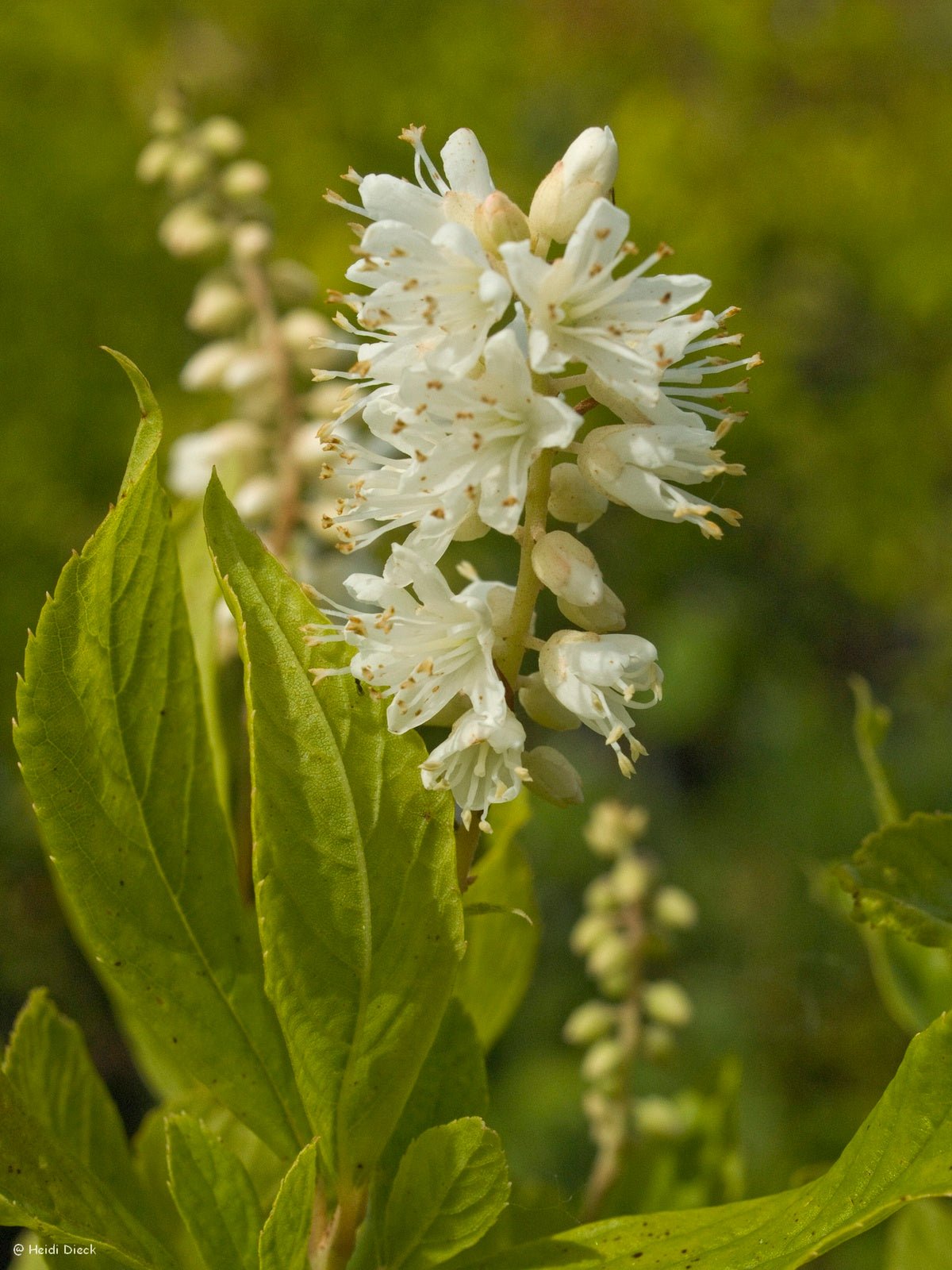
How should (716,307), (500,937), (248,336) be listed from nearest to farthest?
1. (500,937)
2. (248,336)
3. (716,307)

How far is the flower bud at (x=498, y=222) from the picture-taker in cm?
94

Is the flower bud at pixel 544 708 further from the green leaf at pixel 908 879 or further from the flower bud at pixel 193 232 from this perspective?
the flower bud at pixel 193 232

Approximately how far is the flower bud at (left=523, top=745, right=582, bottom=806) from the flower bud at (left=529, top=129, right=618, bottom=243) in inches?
16.4

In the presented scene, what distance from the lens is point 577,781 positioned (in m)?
0.97

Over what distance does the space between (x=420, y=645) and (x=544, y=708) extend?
0.38 feet

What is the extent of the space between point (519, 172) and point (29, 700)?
416 centimetres

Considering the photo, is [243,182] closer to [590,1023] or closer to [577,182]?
[577,182]

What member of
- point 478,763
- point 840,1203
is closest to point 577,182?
point 478,763

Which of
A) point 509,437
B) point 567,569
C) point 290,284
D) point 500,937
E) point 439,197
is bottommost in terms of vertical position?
point 500,937

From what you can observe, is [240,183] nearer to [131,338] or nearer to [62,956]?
[131,338]

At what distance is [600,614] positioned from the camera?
98 cm

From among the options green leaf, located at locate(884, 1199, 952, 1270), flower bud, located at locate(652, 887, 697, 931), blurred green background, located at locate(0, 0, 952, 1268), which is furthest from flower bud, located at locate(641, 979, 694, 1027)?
blurred green background, located at locate(0, 0, 952, 1268)

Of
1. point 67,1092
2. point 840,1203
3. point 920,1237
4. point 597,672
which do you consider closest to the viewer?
point 840,1203

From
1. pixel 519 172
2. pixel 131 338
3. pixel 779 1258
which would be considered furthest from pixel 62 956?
pixel 779 1258
